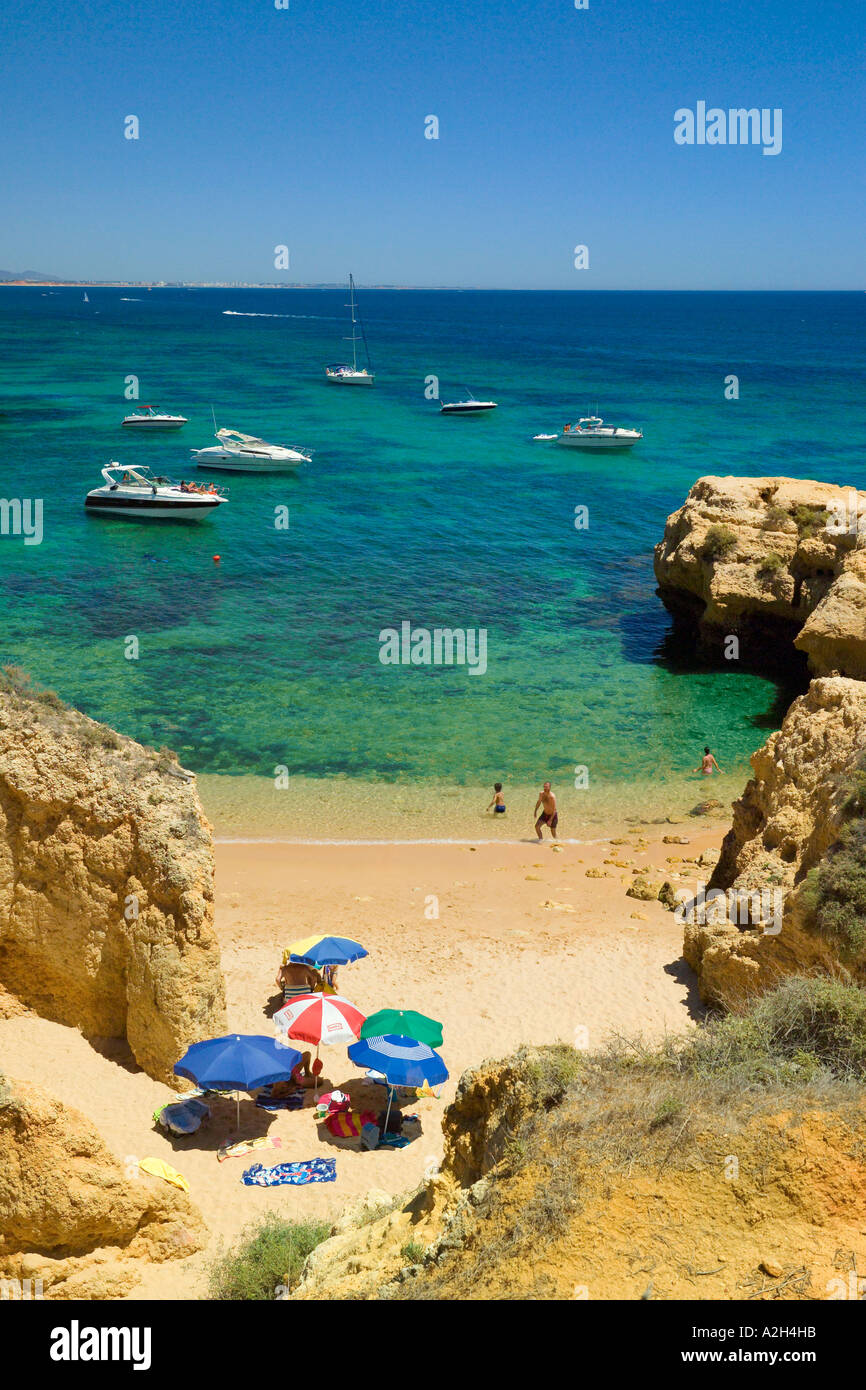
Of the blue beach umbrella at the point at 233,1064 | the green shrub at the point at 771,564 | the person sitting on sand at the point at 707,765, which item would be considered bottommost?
the person sitting on sand at the point at 707,765

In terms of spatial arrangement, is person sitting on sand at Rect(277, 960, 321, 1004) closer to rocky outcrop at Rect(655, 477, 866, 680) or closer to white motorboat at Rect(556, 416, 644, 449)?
rocky outcrop at Rect(655, 477, 866, 680)

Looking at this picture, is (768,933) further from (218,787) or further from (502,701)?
(502,701)

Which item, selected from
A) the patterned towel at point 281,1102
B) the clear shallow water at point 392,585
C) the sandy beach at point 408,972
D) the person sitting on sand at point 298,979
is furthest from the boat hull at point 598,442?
the patterned towel at point 281,1102

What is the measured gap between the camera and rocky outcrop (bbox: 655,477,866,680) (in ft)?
95.6

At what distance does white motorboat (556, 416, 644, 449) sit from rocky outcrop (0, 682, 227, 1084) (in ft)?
187

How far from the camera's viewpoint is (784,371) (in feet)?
383

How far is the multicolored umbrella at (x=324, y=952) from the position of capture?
14.8 m

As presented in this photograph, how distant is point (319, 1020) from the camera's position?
1309cm

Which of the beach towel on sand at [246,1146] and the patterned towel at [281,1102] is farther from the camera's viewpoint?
the patterned towel at [281,1102]

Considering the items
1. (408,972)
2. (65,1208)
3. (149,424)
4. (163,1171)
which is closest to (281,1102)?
(163,1171)

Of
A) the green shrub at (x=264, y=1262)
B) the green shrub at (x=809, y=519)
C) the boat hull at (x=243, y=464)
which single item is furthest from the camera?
the boat hull at (x=243, y=464)

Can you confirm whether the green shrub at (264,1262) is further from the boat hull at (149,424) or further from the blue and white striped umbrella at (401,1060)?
the boat hull at (149,424)

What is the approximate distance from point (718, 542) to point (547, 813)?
12.8 metres

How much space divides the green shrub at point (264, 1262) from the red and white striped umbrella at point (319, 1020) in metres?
3.08
